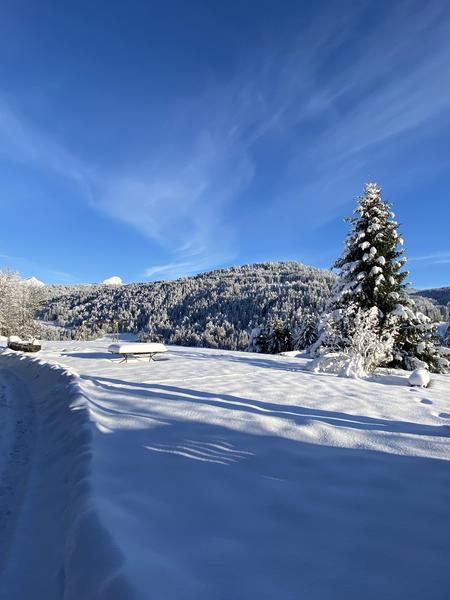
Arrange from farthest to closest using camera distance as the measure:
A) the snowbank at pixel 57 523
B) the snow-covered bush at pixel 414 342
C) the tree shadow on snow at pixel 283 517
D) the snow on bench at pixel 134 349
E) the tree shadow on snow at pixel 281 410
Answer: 1. the snow on bench at pixel 134 349
2. the snow-covered bush at pixel 414 342
3. the tree shadow on snow at pixel 281 410
4. the snowbank at pixel 57 523
5. the tree shadow on snow at pixel 283 517

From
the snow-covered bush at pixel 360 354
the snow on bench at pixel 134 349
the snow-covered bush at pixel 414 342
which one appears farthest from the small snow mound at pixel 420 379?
the snow on bench at pixel 134 349

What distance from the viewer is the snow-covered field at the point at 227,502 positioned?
7.54 ft

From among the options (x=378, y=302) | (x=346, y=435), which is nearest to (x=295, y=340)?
(x=378, y=302)

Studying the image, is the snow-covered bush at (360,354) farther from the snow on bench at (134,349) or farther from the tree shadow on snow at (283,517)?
the tree shadow on snow at (283,517)

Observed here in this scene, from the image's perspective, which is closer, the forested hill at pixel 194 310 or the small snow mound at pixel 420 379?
the small snow mound at pixel 420 379

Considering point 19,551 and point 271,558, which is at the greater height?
point 271,558

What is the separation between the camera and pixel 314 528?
9.39 ft

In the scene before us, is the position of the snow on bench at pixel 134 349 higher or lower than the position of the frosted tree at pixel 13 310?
lower

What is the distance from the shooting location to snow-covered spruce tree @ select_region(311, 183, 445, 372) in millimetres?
15125

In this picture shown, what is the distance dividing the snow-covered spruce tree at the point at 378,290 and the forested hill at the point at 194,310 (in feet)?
198

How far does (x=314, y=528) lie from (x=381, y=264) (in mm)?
14979

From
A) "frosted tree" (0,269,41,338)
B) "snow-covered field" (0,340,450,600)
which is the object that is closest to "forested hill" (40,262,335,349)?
"frosted tree" (0,269,41,338)

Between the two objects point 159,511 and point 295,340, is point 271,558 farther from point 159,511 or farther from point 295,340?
point 295,340

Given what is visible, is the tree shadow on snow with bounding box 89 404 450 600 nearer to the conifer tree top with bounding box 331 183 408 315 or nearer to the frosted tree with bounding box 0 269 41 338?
the conifer tree top with bounding box 331 183 408 315
